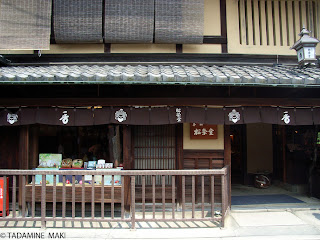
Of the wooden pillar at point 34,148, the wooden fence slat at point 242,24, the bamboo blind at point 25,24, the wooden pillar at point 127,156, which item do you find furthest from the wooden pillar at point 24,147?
the wooden fence slat at point 242,24

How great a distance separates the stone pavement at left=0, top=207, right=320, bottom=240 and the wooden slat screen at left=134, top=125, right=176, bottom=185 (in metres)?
1.75

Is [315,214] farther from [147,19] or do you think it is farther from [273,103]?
[147,19]

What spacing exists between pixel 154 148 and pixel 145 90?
5.76ft

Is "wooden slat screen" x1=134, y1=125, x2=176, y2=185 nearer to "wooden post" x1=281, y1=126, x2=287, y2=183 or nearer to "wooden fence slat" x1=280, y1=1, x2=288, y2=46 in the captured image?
"wooden fence slat" x1=280, y1=1, x2=288, y2=46

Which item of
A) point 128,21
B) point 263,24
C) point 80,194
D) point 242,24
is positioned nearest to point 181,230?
point 80,194

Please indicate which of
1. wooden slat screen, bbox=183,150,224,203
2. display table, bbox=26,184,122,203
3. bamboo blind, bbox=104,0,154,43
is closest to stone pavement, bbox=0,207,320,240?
display table, bbox=26,184,122,203

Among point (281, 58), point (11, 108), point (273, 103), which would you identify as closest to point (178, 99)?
point (273, 103)

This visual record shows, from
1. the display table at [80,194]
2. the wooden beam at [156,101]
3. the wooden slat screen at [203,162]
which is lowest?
the display table at [80,194]

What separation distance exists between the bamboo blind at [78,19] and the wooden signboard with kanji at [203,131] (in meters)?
4.04

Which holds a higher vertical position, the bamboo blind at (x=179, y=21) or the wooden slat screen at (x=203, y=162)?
the bamboo blind at (x=179, y=21)

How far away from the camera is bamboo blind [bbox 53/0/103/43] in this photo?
7.02m

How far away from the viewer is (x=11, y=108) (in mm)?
6172

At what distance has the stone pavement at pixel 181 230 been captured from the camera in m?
4.84

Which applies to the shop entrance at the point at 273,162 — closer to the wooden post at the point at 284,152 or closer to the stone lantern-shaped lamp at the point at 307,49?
the wooden post at the point at 284,152
